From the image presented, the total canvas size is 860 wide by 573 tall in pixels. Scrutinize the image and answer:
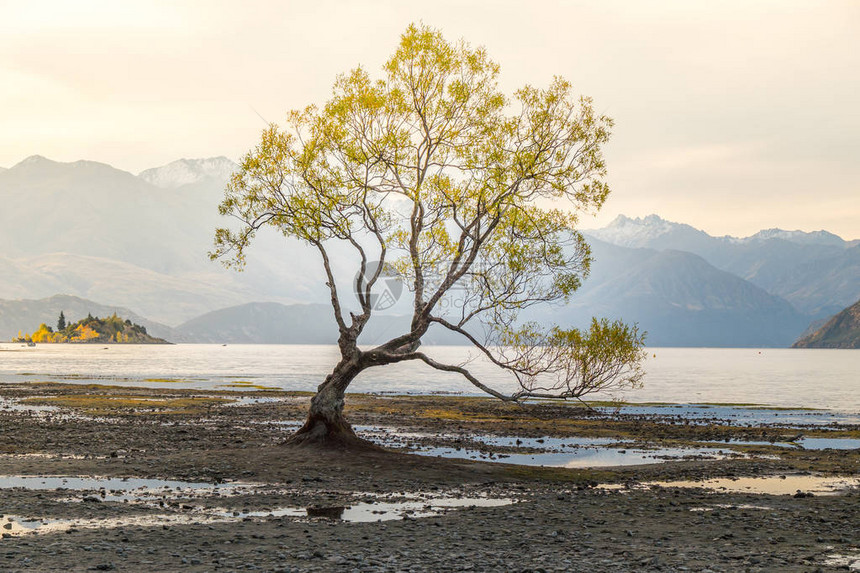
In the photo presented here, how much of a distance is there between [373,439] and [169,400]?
44.1 m

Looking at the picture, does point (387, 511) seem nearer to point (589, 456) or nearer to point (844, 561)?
point (844, 561)

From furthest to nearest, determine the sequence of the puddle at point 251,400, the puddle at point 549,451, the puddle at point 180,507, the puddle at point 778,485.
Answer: the puddle at point 251,400 < the puddle at point 549,451 < the puddle at point 778,485 < the puddle at point 180,507

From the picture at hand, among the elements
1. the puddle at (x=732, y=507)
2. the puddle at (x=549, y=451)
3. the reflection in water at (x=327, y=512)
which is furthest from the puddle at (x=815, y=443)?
the reflection in water at (x=327, y=512)

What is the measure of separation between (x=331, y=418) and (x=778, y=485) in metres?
21.6

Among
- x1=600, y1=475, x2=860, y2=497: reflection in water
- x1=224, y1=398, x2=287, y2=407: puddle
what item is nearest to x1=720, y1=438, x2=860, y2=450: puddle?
x1=600, y1=475, x2=860, y2=497: reflection in water

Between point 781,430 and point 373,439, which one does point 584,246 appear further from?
point 781,430

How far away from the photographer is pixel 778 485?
119ft

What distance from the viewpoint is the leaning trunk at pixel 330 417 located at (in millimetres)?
40969

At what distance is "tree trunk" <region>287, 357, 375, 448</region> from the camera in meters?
41.0

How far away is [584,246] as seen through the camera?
3903cm

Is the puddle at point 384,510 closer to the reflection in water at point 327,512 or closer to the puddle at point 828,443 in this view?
the reflection in water at point 327,512

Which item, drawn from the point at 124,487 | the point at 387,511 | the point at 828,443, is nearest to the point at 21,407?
the point at 124,487

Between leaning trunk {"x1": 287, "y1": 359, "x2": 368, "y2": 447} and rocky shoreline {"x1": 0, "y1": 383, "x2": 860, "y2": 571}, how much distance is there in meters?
1.54

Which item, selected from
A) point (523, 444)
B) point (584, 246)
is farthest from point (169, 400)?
point (584, 246)
